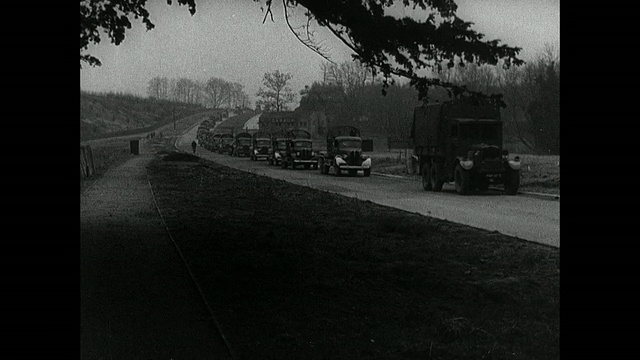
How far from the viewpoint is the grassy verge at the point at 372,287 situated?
17.2 feet

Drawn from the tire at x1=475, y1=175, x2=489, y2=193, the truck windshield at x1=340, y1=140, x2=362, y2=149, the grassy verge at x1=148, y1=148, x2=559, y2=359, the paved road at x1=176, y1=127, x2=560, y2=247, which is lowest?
the grassy verge at x1=148, y1=148, x2=559, y2=359

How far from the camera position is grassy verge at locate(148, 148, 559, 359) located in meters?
5.23

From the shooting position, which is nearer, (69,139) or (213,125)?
(69,139)

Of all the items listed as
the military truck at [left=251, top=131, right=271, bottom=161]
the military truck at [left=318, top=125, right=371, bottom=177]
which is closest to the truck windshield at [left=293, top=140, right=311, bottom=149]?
the military truck at [left=318, top=125, right=371, bottom=177]

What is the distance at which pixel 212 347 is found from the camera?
5039 mm

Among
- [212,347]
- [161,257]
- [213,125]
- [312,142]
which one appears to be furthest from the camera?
[213,125]

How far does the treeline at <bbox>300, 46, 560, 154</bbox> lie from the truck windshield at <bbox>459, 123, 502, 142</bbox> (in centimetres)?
79

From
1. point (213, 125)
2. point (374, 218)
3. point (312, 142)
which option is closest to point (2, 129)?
point (374, 218)

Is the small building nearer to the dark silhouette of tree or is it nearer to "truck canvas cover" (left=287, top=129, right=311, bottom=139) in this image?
"truck canvas cover" (left=287, top=129, right=311, bottom=139)

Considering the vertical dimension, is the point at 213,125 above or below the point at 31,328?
above
